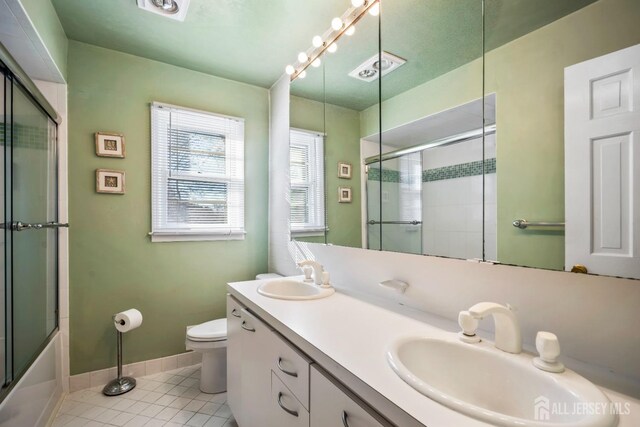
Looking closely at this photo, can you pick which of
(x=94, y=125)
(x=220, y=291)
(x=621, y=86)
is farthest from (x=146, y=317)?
(x=621, y=86)

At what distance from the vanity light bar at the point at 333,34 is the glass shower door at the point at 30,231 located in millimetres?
1582

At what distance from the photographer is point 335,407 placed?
2.61 feet

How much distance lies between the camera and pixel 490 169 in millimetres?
1033

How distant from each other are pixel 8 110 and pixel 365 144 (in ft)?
5.67

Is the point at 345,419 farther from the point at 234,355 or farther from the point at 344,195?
the point at 344,195

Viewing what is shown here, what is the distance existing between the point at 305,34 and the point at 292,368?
1.99m

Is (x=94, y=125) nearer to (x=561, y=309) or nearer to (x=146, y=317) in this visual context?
(x=146, y=317)

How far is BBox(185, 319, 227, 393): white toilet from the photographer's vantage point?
2.01 metres

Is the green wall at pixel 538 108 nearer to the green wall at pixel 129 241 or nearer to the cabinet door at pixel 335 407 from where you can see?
the cabinet door at pixel 335 407

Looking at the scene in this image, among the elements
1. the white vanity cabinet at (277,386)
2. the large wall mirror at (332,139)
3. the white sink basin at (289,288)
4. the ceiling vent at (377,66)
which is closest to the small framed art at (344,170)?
the large wall mirror at (332,139)

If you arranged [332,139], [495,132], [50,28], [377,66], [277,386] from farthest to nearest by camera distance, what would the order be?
[332,139] → [50,28] → [377,66] → [277,386] → [495,132]

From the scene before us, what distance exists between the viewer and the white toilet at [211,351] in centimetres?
201

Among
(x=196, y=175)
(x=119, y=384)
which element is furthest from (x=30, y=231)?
(x=119, y=384)

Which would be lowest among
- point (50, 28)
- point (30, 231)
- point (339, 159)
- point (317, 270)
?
point (317, 270)
